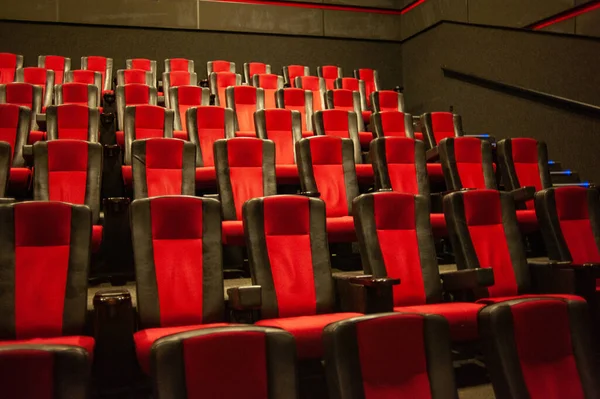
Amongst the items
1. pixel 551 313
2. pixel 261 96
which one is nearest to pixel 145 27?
pixel 261 96

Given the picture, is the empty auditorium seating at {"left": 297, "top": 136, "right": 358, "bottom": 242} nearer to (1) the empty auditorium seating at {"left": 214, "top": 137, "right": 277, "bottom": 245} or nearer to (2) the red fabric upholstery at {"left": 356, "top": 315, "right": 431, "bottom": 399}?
(1) the empty auditorium seating at {"left": 214, "top": 137, "right": 277, "bottom": 245}

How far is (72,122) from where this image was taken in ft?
4.61

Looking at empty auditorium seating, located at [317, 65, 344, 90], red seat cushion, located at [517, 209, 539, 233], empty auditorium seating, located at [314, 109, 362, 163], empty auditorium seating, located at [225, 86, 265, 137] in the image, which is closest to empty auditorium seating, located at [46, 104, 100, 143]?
empty auditorium seating, located at [225, 86, 265, 137]

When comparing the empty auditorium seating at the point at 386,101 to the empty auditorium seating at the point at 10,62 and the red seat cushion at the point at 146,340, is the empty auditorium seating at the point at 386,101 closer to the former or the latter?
the empty auditorium seating at the point at 10,62

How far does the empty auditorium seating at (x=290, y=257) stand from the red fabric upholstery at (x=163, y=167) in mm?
345

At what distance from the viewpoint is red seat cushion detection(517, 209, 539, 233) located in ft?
3.79

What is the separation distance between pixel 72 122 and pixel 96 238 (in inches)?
22.9

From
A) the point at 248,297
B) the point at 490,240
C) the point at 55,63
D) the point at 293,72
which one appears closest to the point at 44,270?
the point at 248,297

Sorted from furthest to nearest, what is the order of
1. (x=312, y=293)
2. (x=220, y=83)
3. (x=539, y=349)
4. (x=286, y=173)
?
1. (x=220, y=83)
2. (x=286, y=173)
3. (x=312, y=293)
4. (x=539, y=349)

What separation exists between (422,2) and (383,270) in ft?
6.65

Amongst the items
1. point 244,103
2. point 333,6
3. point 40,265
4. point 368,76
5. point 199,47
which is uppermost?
point 333,6

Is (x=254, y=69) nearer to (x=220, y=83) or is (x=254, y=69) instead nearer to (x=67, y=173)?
(x=220, y=83)

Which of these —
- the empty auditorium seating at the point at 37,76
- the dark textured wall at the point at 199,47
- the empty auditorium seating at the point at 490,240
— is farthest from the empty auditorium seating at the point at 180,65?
the empty auditorium seating at the point at 490,240

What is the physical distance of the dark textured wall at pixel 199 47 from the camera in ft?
7.94
